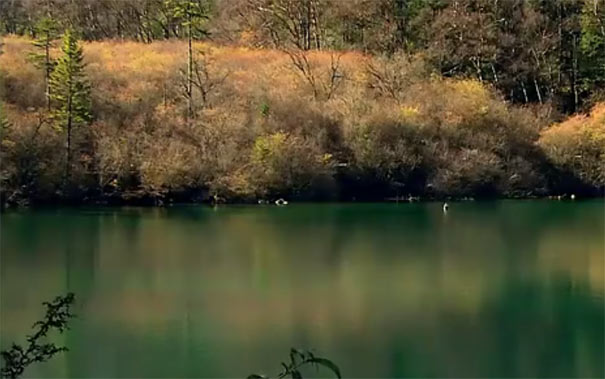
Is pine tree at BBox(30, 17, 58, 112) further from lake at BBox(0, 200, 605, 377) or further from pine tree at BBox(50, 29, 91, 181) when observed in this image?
lake at BBox(0, 200, 605, 377)

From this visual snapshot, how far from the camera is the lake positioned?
1092 centimetres

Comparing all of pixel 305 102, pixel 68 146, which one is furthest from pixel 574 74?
pixel 68 146

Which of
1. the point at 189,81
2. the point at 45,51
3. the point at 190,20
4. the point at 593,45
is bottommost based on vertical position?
the point at 189,81

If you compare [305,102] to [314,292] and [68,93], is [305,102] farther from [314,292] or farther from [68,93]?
[314,292]

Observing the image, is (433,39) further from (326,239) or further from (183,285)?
(183,285)

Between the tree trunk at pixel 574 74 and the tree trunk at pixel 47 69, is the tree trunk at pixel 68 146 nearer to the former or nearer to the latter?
the tree trunk at pixel 47 69

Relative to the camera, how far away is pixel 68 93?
2952cm

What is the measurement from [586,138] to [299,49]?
1189 cm

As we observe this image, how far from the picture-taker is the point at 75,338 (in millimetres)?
11602

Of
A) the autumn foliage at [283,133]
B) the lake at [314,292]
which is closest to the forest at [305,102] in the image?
A: the autumn foliage at [283,133]

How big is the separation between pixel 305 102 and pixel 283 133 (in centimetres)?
237

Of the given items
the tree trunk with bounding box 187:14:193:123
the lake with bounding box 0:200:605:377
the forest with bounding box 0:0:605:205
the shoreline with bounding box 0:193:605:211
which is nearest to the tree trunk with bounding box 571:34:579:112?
the forest with bounding box 0:0:605:205

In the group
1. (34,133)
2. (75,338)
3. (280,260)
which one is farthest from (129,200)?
(75,338)

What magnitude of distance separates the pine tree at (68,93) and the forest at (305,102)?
0.06 meters
